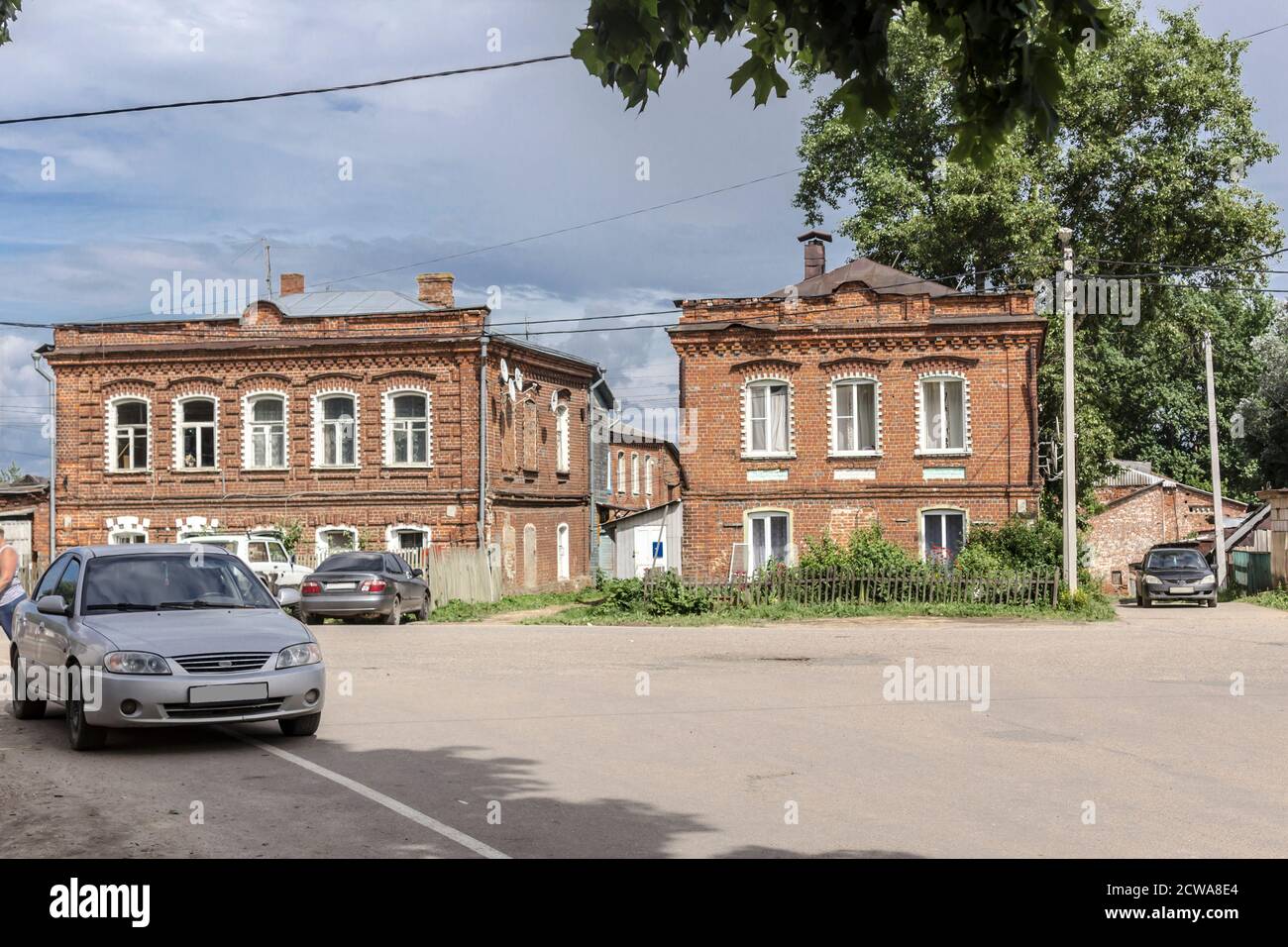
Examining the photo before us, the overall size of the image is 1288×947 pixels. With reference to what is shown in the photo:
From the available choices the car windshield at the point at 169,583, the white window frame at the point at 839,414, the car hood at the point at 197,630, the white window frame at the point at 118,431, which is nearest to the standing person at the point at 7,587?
the car windshield at the point at 169,583

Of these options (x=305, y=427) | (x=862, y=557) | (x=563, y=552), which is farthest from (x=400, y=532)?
(x=862, y=557)

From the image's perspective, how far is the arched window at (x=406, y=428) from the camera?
37.0m

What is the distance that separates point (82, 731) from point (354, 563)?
17393 mm

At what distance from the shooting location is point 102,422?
38594mm

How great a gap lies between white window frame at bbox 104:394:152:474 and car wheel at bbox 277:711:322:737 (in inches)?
1172

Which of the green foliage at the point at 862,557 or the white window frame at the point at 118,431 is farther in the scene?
the white window frame at the point at 118,431

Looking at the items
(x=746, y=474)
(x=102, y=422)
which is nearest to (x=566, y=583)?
(x=746, y=474)

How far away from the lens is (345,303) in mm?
40188

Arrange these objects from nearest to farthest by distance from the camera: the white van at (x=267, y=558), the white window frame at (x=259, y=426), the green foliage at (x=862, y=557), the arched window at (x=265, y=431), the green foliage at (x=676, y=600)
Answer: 1. the green foliage at (x=676, y=600)
2. the green foliage at (x=862, y=557)
3. the white van at (x=267, y=558)
4. the white window frame at (x=259, y=426)
5. the arched window at (x=265, y=431)

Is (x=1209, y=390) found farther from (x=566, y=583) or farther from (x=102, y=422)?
(x=102, y=422)

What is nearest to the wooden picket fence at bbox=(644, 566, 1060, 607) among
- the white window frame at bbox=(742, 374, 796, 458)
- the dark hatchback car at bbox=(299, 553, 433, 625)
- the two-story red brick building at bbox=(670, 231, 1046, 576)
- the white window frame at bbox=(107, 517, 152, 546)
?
the two-story red brick building at bbox=(670, 231, 1046, 576)

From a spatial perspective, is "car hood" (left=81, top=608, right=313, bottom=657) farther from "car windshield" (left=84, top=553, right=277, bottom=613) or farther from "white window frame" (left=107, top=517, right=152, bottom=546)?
"white window frame" (left=107, top=517, right=152, bottom=546)

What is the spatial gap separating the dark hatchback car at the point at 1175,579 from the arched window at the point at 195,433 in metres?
26.4

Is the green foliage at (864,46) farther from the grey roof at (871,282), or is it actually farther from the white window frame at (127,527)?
the white window frame at (127,527)
